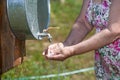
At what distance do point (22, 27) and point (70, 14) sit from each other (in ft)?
20.0

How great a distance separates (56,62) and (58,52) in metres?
2.35

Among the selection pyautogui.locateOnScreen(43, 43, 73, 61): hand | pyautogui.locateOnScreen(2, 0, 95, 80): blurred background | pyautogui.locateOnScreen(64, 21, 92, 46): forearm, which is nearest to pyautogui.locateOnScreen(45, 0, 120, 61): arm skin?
pyautogui.locateOnScreen(43, 43, 73, 61): hand

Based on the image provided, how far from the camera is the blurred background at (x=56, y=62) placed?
403 centimetres

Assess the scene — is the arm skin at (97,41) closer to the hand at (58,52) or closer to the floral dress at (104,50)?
the hand at (58,52)

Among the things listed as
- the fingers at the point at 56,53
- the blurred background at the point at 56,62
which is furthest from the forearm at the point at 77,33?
the fingers at the point at 56,53

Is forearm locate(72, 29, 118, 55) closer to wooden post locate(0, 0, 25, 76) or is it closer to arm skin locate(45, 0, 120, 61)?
arm skin locate(45, 0, 120, 61)

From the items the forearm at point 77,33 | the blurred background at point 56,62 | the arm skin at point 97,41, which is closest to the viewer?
the arm skin at point 97,41

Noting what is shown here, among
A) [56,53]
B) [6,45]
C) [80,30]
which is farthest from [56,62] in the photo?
[56,53]

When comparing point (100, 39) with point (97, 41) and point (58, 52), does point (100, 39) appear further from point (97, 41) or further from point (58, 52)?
point (58, 52)

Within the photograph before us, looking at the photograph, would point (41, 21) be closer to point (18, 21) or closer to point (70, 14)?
point (18, 21)

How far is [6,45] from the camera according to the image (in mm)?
3059

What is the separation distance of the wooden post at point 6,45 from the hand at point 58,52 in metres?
0.29

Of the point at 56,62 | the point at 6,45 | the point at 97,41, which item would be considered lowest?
the point at 56,62

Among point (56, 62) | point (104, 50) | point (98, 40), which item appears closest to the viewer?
point (98, 40)
